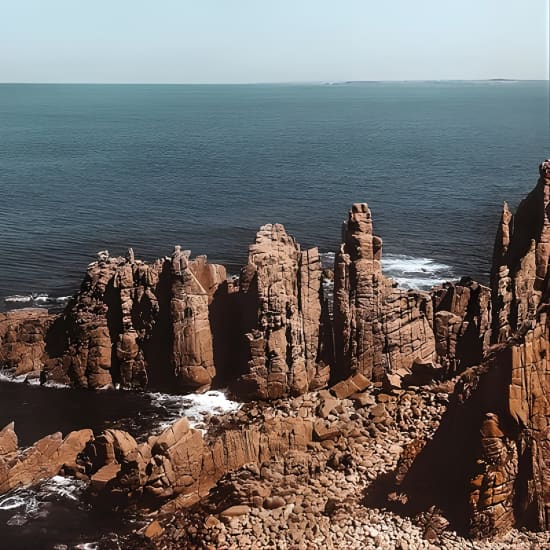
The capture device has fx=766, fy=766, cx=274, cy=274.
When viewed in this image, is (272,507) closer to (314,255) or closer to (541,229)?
(314,255)

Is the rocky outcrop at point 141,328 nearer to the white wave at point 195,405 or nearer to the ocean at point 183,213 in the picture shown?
the white wave at point 195,405

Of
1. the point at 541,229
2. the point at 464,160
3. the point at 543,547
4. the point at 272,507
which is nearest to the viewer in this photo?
the point at 543,547

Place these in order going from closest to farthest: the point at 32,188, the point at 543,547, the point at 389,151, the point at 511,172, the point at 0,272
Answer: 1. the point at 543,547
2. the point at 0,272
3. the point at 32,188
4. the point at 511,172
5. the point at 389,151

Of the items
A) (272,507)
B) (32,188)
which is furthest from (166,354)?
(32,188)

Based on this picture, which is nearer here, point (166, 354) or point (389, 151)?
point (166, 354)

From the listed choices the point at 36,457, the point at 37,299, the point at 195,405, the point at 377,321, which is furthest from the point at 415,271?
the point at 36,457

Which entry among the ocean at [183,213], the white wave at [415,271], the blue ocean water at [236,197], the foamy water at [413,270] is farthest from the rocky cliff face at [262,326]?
the white wave at [415,271]
